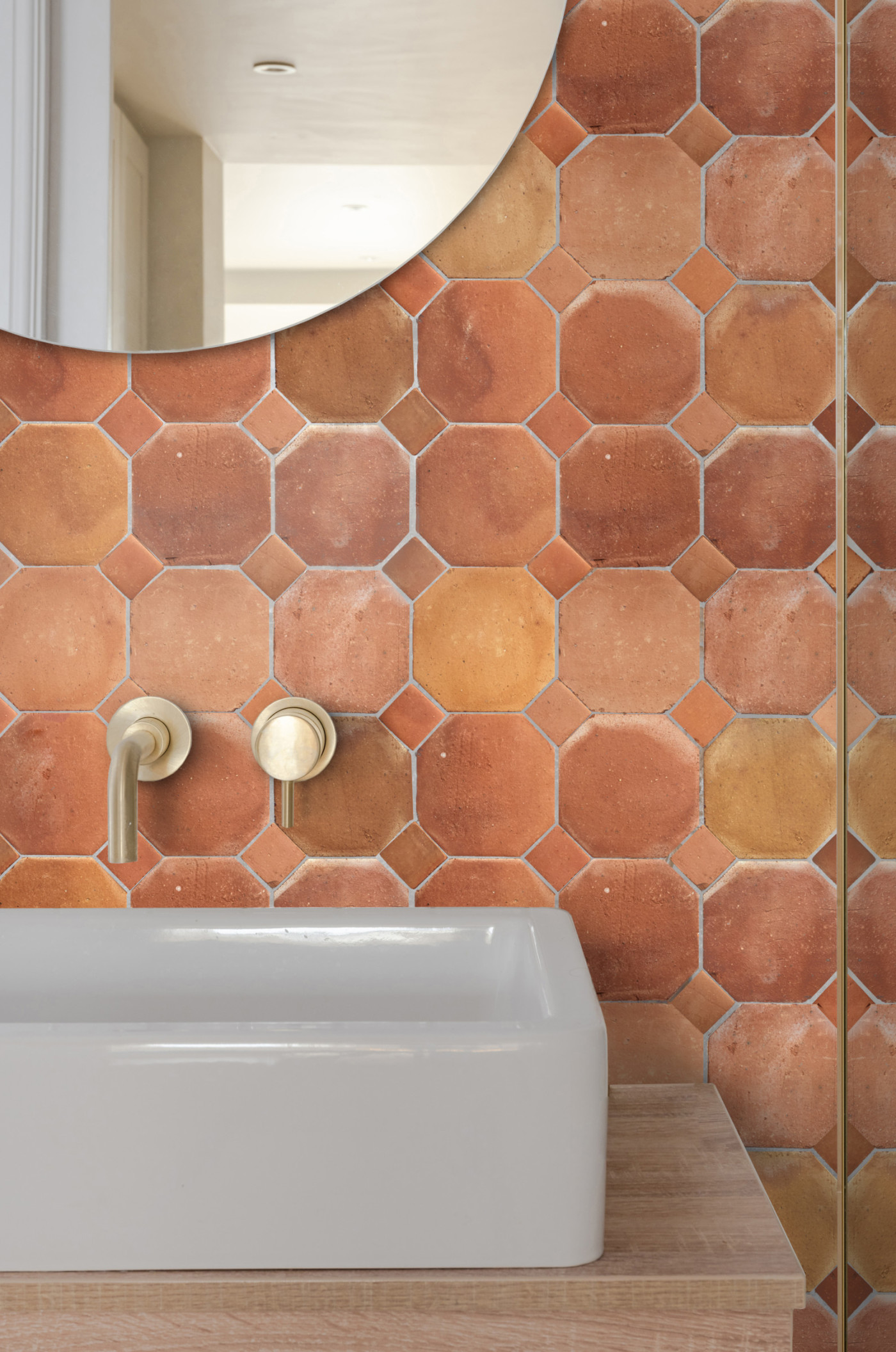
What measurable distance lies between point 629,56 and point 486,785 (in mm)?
745

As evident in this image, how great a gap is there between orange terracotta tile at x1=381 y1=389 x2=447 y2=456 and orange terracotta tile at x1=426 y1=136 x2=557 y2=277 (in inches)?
5.2

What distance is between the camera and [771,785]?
3.48 feet

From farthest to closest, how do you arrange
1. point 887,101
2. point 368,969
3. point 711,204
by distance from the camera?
point 711,204 < point 368,969 < point 887,101

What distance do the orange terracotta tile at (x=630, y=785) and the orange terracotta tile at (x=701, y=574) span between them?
137 mm

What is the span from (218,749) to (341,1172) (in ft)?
1.65

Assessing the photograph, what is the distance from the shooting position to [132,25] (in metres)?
1.03

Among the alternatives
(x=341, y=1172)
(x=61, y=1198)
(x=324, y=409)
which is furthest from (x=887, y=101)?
(x=61, y=1198)

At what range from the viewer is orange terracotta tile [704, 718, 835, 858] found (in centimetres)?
106

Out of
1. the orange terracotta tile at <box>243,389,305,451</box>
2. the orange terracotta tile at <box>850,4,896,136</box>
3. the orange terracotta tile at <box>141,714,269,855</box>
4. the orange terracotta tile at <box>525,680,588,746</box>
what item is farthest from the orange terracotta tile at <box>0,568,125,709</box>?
the orange terracotta tile at <box>850,4,896,136</box>

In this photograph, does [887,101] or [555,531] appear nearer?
[887,101]

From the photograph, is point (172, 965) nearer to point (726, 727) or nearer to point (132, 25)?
point (726, 727)

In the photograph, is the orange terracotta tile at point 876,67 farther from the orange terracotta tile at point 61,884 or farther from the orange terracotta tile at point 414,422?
the orange terracotta tile at point 61,884

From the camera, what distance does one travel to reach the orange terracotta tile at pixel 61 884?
42.1 inches

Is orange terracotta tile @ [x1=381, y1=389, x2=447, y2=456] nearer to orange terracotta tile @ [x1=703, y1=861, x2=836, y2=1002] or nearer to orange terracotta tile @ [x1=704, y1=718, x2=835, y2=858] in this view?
orange terracotta tile @ [x1=704, y1=718, x2=835, y2=858]
